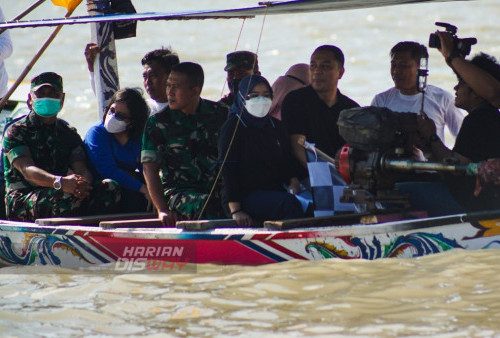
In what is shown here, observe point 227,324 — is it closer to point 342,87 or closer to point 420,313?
point 420,313

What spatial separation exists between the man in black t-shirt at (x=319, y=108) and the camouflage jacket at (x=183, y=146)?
51cm

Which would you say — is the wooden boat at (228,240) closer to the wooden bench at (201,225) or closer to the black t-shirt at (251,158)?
the wooden bench at (201,225)

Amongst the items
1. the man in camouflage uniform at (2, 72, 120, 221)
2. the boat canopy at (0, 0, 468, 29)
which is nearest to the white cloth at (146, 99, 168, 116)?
the man in camouflage uniform at (2, 72, 120, 221)

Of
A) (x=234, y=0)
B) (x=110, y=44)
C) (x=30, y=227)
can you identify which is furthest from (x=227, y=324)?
(x=234, y=0)

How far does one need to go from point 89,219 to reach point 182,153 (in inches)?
31.7

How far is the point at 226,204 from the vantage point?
600 centimetres

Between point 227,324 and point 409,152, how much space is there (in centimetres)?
148

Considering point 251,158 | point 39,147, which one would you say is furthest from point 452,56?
point 39,147

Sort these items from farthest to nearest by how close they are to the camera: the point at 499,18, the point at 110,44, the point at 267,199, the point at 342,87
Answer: the point at 499,18 → the point at 342,87 → the point at 110,44 → the point at 267,199

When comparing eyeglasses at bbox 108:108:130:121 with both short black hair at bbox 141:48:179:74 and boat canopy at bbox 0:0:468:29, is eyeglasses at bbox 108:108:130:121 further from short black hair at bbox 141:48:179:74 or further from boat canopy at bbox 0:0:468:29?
boat canopy at bbox 0:0:468:29

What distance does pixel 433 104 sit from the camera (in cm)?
680

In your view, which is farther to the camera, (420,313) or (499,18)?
(499,18)

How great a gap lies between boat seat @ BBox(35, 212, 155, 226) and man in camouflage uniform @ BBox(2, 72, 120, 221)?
0.40 feet

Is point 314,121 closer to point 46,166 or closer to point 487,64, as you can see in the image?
point 487,64
